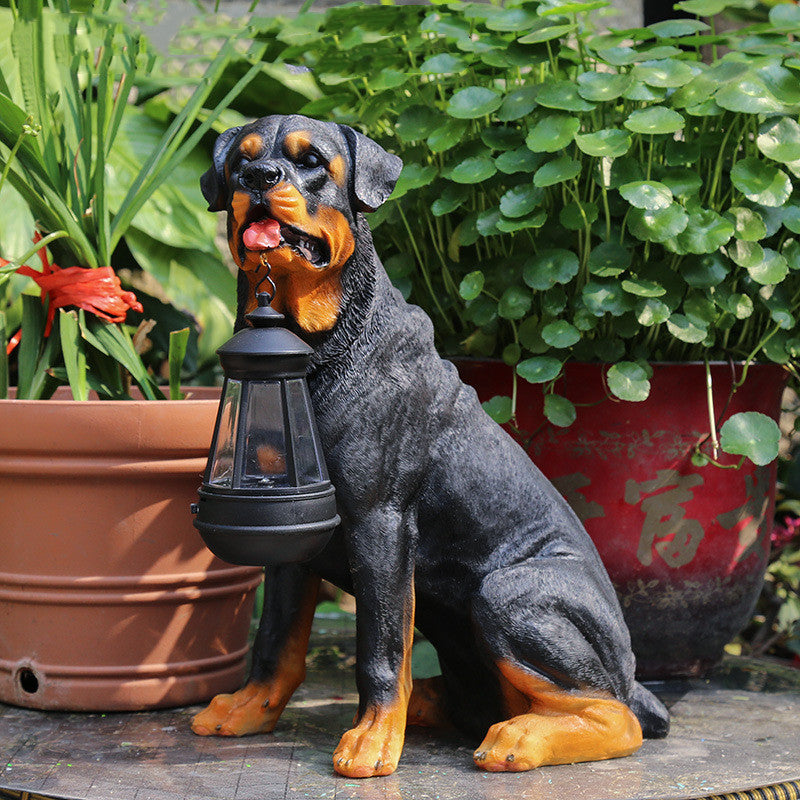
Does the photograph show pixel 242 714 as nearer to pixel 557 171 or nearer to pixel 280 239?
pixel 280 239

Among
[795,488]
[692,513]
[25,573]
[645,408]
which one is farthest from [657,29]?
[25,573]

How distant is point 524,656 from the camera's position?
164 cm

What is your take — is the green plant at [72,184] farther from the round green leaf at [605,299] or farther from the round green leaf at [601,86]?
the round green leaf at [605,299]

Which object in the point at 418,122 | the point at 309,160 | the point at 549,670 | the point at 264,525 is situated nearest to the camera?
the point at 264,525

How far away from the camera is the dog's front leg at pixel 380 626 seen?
5.29 ft

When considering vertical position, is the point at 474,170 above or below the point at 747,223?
above

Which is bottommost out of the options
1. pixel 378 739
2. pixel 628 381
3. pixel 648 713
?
pixel 648 713

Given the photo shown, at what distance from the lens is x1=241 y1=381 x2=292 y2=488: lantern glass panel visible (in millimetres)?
1485

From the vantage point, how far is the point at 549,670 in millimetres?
1643

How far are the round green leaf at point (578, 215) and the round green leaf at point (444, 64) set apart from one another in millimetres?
367

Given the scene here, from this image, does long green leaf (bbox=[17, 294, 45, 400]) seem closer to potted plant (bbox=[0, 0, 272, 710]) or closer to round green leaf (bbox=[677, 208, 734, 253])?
potted plant (bbox=[0, 0, 272, 710])

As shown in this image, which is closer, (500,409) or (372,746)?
(372,746)

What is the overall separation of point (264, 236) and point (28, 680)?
101 centimetres

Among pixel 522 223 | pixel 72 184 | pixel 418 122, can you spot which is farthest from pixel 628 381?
pixel 72 184
